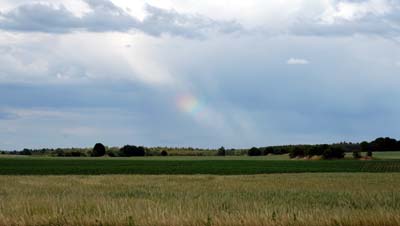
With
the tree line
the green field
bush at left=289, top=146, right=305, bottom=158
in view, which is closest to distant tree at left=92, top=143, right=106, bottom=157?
the tree line

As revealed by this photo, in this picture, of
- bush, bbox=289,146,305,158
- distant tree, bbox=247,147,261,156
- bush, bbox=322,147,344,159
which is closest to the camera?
bush, bbox=322,147,344,159

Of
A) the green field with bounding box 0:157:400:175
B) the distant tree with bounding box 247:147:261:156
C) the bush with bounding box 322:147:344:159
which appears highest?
the distant tree with bounding box 247:147:261:156

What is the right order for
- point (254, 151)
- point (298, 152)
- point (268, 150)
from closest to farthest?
point (298, 152) < point (268, 150) < point (254, 151)

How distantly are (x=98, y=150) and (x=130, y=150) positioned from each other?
9217mm

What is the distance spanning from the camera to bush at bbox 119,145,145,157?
168m

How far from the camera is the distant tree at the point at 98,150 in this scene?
540ft

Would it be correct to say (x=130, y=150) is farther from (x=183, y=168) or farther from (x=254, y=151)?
(x=183, y=168)

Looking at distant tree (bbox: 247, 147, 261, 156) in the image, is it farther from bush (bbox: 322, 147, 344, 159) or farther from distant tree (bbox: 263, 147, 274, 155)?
bush (bbox: 322, 147, 344, 159)

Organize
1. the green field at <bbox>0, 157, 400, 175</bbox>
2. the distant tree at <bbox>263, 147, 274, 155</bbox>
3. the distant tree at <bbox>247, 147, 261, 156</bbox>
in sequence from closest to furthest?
the green field at <bbox>0, 157, 400, 175</bbox>
the distant tree at <bbox>263, 147, 274, 155</bbox>
the distant tree at <bbox>247, 147, 261, 156</bbox>

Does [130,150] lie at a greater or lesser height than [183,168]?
greater

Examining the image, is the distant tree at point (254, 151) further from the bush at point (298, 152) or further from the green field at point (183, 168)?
the green field at point (183, 168)

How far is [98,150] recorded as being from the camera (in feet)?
547

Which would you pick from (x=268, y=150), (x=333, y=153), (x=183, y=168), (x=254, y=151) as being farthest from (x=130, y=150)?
(x=183, y=168)

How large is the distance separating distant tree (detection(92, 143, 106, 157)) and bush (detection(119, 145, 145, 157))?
5217 mm
